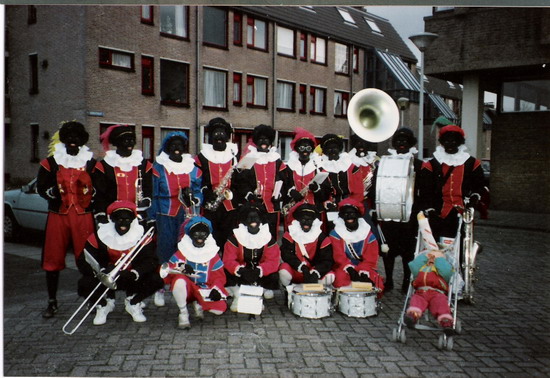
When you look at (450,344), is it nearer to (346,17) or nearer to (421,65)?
(421,65)

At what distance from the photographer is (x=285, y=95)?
754cm

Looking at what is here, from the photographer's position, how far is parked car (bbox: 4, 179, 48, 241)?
8266 mm

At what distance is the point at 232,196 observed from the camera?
582 cm

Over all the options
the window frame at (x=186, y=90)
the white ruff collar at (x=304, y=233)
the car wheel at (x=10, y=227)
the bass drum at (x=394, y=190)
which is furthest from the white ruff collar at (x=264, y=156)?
the car wheel at (x=10, y=227)

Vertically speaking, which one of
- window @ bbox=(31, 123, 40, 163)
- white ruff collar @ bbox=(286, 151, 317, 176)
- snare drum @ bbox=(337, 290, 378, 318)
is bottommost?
snare drum @ bbox=(337, 290, 378, 318)

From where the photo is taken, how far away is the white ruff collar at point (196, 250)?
491cm

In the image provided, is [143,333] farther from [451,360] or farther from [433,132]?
[433,132]

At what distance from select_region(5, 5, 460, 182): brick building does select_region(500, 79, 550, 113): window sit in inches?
112

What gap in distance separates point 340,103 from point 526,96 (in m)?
4.26

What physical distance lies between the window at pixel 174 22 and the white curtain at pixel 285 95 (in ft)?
4.84

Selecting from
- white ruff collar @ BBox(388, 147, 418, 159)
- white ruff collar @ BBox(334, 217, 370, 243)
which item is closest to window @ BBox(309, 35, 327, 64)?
white ruff collar @ BBox(388, 147, 418, 159)

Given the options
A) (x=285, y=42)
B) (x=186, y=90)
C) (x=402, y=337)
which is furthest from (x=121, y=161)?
(x=285, y=42)

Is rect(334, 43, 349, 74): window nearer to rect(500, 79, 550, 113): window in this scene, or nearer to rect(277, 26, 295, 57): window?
rect(277, 26, 295, 57): window

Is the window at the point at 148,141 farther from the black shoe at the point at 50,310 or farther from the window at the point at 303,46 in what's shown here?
the window at the point at 303,46
